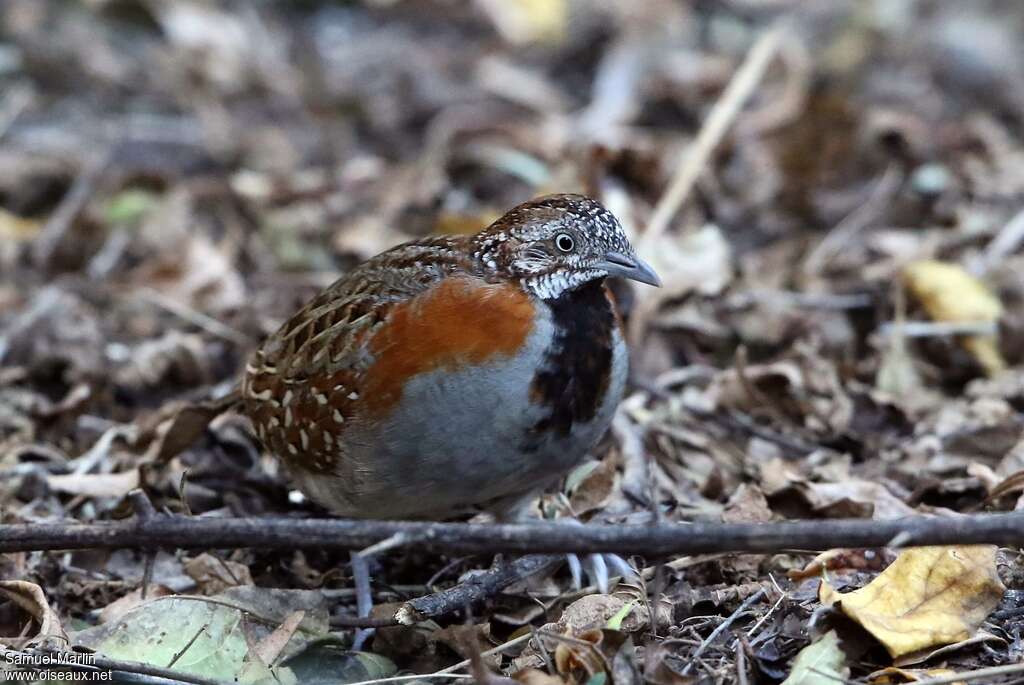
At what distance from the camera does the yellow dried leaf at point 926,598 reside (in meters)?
3.59

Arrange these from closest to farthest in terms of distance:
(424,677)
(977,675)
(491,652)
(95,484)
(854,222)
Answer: (977,675)
(424,677)
(491,652)
(95,484)
(854,222)

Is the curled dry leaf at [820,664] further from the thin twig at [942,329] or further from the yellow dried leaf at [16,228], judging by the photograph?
the yellow dried leaf at [16,228]

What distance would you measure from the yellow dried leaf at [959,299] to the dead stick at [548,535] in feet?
8.82

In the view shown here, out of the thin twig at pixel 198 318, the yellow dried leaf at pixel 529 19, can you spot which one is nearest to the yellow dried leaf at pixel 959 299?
the thin twig at pixel 198 318

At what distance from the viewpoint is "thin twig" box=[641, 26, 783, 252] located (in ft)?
21.8

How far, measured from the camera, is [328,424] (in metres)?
4.27

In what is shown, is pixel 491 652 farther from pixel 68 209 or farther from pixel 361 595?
pixel 68 209

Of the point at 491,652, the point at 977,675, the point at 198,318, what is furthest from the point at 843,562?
the point at 198,318

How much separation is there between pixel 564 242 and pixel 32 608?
7.09 ft

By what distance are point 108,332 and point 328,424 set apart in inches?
102

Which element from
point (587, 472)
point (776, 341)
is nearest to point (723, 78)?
point (776, 341)

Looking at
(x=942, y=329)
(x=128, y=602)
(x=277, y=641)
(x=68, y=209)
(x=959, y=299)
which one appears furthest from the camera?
(x=68, y=209)

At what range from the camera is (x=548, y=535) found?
10.5ft

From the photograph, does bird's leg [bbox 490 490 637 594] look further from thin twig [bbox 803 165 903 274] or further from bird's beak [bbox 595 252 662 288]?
thin twig [bbox 803 165 903 274]
